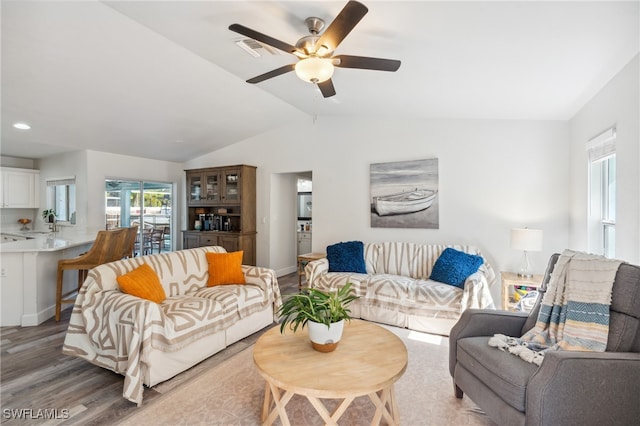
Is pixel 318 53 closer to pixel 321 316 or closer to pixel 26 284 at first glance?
pixel 321 316

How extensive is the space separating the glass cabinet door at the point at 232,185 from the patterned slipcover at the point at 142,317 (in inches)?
101

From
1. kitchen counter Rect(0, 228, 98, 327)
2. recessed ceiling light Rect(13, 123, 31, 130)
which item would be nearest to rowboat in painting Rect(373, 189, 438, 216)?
kitchen counter Rect(0, 228, 98, 327)

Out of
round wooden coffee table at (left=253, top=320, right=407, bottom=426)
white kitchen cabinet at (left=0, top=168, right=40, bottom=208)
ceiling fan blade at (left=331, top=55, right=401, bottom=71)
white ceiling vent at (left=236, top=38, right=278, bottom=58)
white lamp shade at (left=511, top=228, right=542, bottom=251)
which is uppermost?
white ceiling vent at (left=236, top=38, right=278, bottom=58)

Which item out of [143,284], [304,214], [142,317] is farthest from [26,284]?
A: [304,214]

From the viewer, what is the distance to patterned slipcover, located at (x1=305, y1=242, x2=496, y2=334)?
10.1ft

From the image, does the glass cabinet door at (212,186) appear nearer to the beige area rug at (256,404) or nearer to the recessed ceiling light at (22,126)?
the recessed ceiling light at (22,126)

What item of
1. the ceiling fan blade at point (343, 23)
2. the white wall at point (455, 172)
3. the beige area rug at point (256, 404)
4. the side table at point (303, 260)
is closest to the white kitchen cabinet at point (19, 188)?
the white wall at point (455, 172)

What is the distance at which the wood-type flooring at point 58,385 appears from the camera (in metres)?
1.89

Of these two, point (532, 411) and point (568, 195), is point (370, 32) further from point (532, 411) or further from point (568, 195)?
point (568, 195)

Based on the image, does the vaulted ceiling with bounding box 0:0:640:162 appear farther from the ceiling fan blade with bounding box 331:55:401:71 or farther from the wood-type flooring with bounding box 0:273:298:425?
the wood-type flooring with bounding box 0:273:298:425

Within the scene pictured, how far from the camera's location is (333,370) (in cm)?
161

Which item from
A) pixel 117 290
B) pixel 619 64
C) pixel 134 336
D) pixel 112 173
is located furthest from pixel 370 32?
pixel 112 173

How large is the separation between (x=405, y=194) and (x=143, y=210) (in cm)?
506

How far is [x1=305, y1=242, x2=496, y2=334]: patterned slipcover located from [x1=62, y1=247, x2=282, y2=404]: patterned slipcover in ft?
3.83
